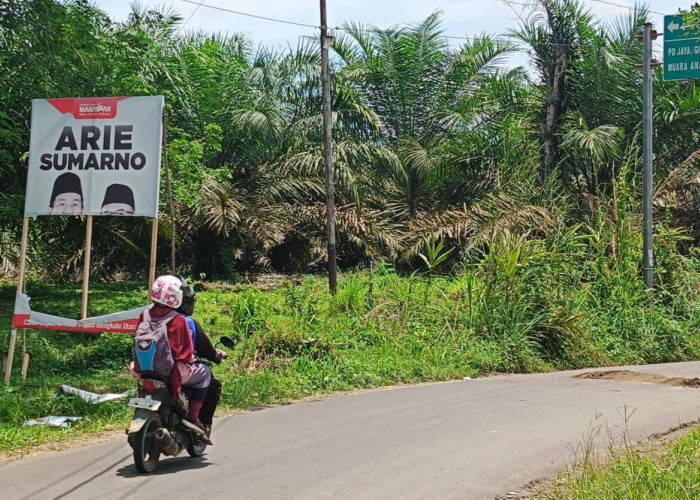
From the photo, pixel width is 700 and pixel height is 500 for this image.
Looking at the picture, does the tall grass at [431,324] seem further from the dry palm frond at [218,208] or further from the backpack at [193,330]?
the backpack at [193,330]

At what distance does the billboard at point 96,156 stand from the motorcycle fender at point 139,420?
4.13 m

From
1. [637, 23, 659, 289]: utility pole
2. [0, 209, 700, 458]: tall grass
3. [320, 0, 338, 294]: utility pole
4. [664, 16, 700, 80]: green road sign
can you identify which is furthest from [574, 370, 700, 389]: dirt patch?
[320, 0, 338, 294]: utility pole

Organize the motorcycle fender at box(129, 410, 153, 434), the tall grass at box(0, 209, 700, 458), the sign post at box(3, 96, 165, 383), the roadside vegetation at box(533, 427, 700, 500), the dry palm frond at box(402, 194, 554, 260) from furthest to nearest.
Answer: the dry palm frond at box(402, 194, 554, 260)
the tall grass at box(0, 209, 700, 458)
the sign post at box(3, 96, 165, 383)
the motorcycle fender at box(129, 410, 153, 434)
the roadside vegetation at box(533, 427, 700, 500)

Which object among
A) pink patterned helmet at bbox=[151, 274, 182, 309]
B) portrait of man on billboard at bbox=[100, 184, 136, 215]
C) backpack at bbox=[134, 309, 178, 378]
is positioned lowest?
backpack at bbox=[134, 309, 178, 378]

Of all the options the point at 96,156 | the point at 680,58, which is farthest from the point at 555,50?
the point at 96,156

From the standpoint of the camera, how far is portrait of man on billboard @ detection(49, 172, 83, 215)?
1082 cm

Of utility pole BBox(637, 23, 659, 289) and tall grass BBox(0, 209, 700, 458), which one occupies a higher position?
utility pole BBox(637, 23, 659, 289)

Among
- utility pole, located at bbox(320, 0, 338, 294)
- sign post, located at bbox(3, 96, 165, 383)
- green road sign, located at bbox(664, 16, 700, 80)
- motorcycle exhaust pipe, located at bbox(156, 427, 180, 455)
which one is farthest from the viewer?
utility pole, located at bbox(320, 0, 338, 294)

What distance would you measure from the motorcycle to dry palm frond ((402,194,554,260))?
11.4m

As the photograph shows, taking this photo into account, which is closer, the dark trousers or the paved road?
the paved road

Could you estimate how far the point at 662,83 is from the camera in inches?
939

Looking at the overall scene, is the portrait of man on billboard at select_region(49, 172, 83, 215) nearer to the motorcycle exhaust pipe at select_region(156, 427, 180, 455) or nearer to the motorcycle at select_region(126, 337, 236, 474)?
the motorcycle at select_region(126, 337, 236, 474)

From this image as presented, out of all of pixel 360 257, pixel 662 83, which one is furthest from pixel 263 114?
pixel 662 83

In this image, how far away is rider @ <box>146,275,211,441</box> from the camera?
7004 millimetres
